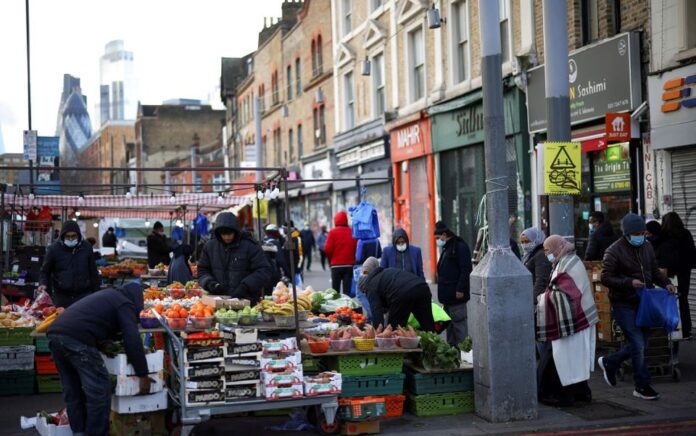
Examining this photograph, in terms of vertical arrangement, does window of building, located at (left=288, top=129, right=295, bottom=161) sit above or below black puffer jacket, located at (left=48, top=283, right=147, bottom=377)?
above

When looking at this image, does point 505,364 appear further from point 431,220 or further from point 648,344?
point 431,220

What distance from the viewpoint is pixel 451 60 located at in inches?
925

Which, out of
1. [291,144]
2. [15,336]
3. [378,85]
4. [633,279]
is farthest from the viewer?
[291,144]

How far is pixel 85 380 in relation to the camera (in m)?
7.89

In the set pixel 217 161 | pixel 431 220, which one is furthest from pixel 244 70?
pixel 431 220

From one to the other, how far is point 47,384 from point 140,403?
419cm

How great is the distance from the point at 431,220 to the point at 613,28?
10050mm

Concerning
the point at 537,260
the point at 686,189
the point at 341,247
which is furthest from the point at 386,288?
the point at 341,247

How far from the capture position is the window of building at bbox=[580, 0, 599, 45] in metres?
17.2

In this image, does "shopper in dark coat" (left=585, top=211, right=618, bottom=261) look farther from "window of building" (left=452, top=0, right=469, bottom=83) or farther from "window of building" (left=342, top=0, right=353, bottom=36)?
"window of building" (left=342, top=0, right=353, bottom=36)

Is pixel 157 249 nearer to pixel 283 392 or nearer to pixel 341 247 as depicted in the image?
pixel 341 247

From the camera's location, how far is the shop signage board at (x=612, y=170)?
53.1 feet

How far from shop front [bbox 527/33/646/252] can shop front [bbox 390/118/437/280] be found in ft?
23.5

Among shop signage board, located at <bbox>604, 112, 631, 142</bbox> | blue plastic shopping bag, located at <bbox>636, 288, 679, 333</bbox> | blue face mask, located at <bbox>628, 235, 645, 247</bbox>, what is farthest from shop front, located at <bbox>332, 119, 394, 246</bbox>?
blue plastic shopping bag, located at <bbox>636, 288, 679, 333</bbox>
